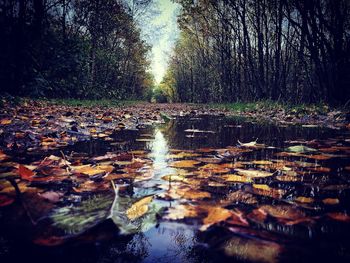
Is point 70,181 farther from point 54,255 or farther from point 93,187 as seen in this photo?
point 54,255

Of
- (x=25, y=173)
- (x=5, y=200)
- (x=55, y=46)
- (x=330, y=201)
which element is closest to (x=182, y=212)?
(x=330, y=201)

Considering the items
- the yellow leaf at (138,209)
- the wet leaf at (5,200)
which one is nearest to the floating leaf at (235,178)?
the yellow leaf at (138,209)

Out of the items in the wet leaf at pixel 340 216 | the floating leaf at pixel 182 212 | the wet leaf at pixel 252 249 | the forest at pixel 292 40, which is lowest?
the wet leaf at pixel 252 249

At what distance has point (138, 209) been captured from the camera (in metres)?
1.05

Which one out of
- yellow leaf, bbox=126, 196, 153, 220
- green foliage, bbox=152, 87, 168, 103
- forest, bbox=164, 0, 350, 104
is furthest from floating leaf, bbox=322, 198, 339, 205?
green foliage, bbox=152, 87, 168, 103

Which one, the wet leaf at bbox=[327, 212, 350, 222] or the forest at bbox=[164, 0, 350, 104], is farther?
the forest at bbox=[164, 0, 350, 104]

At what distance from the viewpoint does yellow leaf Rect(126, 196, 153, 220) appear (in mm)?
1000

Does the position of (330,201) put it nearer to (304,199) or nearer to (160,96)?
(304,199)

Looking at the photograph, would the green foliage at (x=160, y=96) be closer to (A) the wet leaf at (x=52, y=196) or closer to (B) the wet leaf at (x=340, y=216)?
(A) the wet leaf at (x=52, y=196)

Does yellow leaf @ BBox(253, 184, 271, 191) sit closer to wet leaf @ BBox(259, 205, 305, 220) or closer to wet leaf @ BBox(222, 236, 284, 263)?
wet leaf @ BBox(259, 205, 305, 220)

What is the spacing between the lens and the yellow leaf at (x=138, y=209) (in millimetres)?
1000

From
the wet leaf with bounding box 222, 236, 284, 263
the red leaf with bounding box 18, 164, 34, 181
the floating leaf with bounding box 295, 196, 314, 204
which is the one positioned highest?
the red leaf with bounding box 18, 164, 34, 181

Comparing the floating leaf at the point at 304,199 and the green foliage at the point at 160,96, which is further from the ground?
the green foliage at the point at 160,96

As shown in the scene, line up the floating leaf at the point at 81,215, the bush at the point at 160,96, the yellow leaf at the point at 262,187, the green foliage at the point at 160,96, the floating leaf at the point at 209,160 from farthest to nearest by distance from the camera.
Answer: the bush at the point at 160,96, the green foliage at the point at 160,96, the floating leaf at the point at 209,160, the yellow leaf at the point at 262,187, the floating leaf at the point at 81,215
